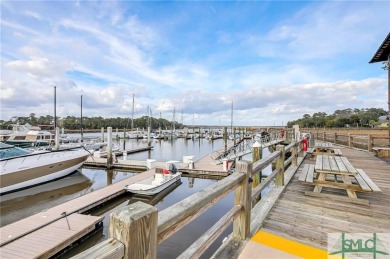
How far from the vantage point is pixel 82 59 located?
1495 cm

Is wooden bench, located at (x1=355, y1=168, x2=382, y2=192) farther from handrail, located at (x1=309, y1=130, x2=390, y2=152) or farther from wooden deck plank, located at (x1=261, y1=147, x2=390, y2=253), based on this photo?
handrail, located at (x1=309, y1=130, x2=390, y2=152)

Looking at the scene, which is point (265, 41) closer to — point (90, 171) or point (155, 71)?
point (155, 71)

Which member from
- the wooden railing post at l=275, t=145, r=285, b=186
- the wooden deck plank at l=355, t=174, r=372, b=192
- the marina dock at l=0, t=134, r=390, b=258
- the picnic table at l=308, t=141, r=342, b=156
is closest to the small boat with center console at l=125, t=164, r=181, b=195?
the marina dock at l=0, t=134, r=390, b=258

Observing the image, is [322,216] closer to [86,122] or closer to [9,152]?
[9,152]

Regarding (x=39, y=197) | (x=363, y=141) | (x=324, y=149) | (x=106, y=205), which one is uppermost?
(x=363, y=141)

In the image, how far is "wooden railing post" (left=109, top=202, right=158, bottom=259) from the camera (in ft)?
2.90

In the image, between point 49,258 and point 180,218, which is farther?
point 49,258

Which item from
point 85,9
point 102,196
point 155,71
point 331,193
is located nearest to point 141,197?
point 102,196

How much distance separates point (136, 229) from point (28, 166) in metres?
12.9

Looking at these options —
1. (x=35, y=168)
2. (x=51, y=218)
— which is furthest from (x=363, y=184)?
(x=35, y=168)

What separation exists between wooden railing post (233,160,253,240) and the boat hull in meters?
12.0

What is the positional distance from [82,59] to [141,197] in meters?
11.5

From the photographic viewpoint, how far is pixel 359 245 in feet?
7.82

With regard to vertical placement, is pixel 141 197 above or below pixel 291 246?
below
